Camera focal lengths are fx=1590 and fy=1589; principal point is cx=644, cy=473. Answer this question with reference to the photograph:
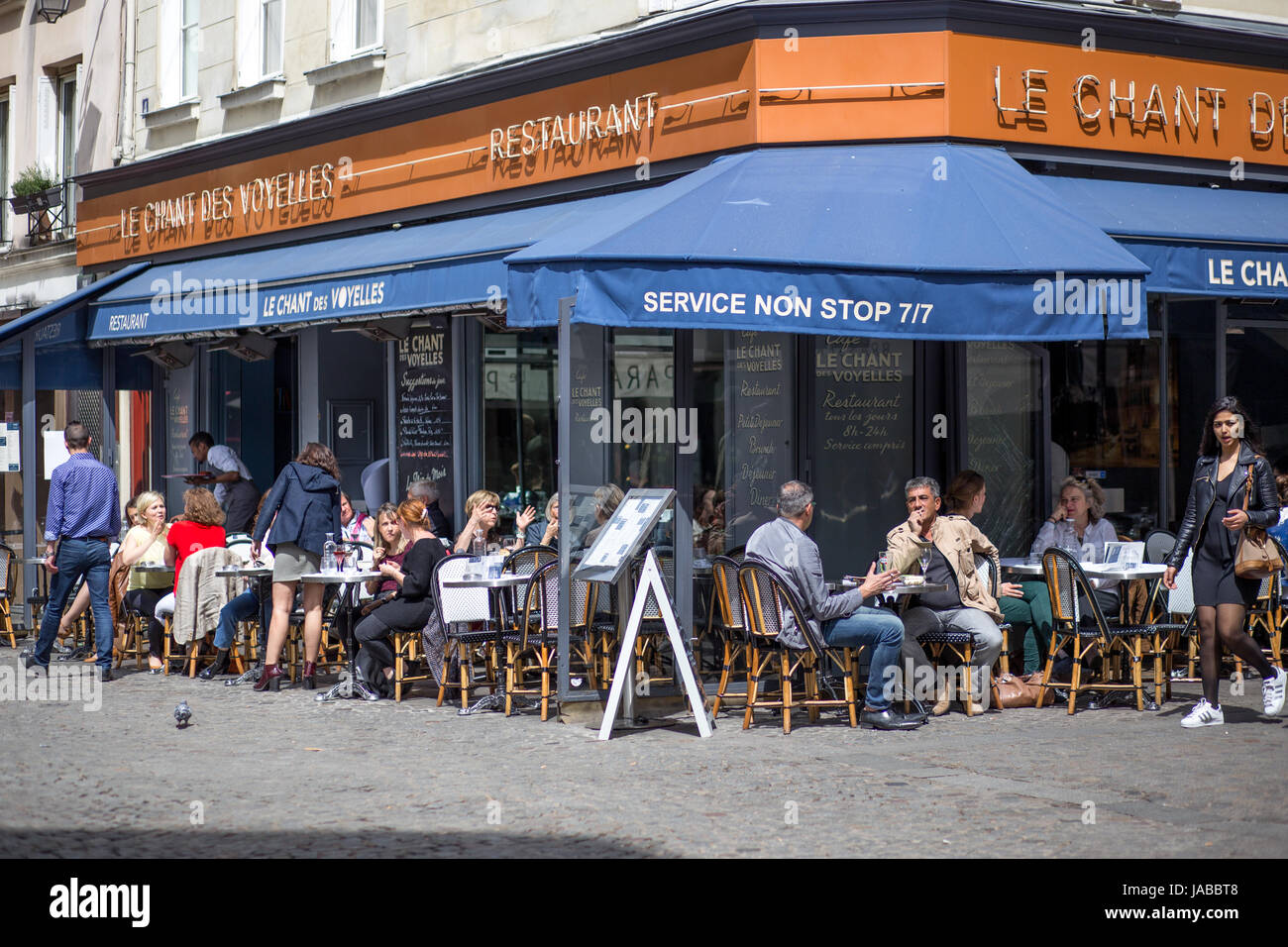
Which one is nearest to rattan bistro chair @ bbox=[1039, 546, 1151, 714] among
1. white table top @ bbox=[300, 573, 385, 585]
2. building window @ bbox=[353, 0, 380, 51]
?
white table top @ bbox=[300, 573, 385, 585]

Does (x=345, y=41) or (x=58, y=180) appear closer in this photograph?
(x=345, y=41)

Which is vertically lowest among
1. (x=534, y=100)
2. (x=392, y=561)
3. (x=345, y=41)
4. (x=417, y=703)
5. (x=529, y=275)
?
(x=417, y=703)

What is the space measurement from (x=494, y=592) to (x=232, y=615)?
8.30 ft

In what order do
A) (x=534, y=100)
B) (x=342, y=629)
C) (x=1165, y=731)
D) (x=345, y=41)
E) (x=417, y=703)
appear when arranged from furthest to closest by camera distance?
(x=345, y=41)
(x=534, y=100)
(x=342, y=629)
(x=417, y=703)
(x=1165, y=731)

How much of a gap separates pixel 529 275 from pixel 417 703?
2904 mm

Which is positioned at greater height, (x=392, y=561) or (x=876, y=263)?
(x=876, y=263)

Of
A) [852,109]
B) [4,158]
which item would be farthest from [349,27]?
[4,158]

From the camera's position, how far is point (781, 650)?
Result: 8953 mm

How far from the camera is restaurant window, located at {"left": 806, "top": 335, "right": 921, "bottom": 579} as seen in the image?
11.2m

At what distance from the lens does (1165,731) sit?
28.6ft

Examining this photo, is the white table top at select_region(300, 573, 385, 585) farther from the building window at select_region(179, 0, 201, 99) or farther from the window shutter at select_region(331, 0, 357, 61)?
the building window at select_region(179, 0, 201, 99)

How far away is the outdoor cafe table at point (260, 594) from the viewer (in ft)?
37.3
